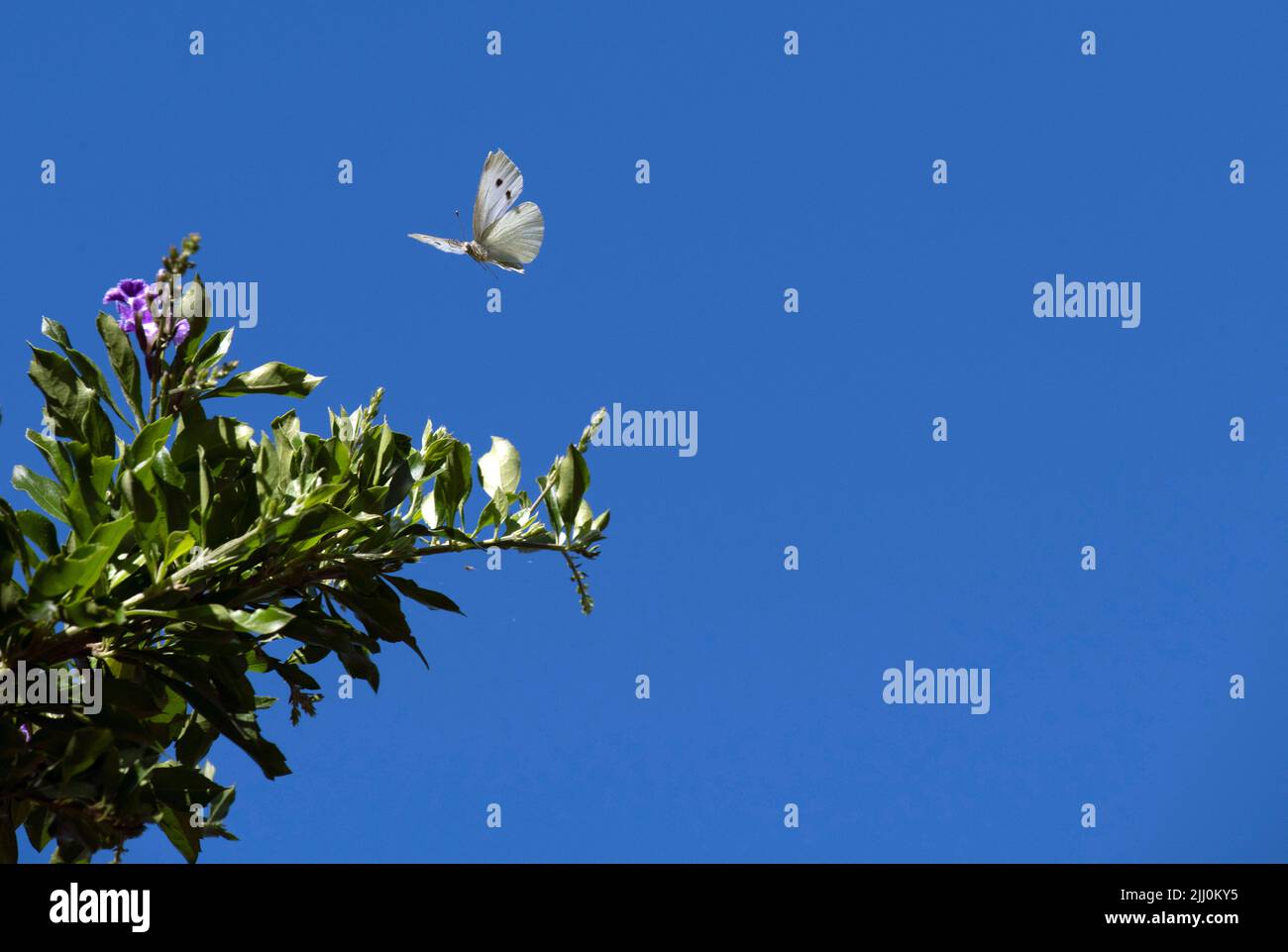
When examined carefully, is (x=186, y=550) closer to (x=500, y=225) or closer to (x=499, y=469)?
(x=499, y=469)

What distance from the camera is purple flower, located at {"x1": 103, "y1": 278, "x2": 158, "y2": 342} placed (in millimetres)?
2941

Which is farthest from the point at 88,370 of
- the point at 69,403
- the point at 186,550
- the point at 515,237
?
the point at 515,237

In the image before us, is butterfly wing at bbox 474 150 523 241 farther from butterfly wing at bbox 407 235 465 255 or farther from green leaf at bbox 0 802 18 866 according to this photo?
green leaf at bbox 0 802 18 866

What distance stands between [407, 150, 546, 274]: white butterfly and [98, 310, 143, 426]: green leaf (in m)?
0.83

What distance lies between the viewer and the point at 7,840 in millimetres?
2938

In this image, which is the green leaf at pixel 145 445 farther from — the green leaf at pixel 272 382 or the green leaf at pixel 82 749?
the green leaf at pixel 82 749

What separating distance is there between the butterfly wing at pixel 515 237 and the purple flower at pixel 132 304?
95 cm

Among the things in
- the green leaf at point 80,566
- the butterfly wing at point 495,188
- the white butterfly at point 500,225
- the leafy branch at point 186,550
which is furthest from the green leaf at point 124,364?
the butterfly wing at point 495,188

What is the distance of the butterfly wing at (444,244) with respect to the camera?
11.7 feet

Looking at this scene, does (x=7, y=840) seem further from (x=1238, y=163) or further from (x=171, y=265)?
(x=1238, y=163)

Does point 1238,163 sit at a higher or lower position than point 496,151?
higher
